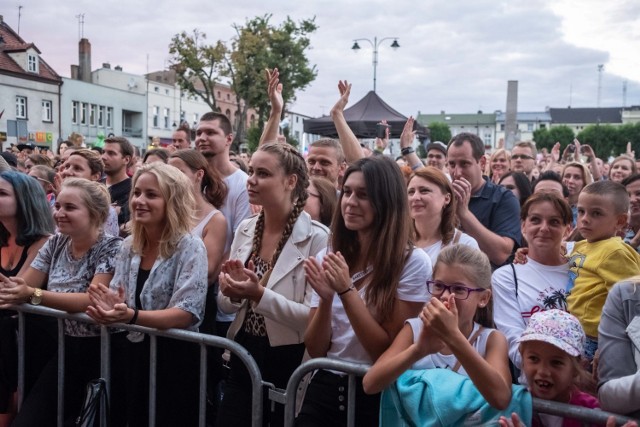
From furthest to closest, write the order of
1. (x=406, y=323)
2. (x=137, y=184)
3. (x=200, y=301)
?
(x=137, y=184), (x=200, y=301), (x=406, y=323)

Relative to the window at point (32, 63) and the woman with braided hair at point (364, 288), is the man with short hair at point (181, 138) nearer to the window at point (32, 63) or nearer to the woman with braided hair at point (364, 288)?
the woman with braided hair at point (364, 288)

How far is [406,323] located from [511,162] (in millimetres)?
6640

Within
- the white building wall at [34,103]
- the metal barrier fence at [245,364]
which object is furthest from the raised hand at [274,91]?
the white building wall at [34,103]

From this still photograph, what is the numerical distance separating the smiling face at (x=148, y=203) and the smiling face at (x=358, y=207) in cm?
121

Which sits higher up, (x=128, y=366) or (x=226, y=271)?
(x=226, y=271)

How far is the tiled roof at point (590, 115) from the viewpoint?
12388 cm

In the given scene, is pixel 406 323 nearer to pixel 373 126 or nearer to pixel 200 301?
pixel 200 301

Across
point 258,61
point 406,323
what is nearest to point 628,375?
point 406,323

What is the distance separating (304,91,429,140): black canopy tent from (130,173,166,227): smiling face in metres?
12.4

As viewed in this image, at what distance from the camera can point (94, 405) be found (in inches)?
123

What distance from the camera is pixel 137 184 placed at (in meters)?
3.45

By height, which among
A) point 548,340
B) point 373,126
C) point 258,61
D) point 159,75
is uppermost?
point 159,75

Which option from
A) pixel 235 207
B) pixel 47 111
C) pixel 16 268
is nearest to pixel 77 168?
pixel 16 268

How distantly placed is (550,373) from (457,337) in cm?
54
